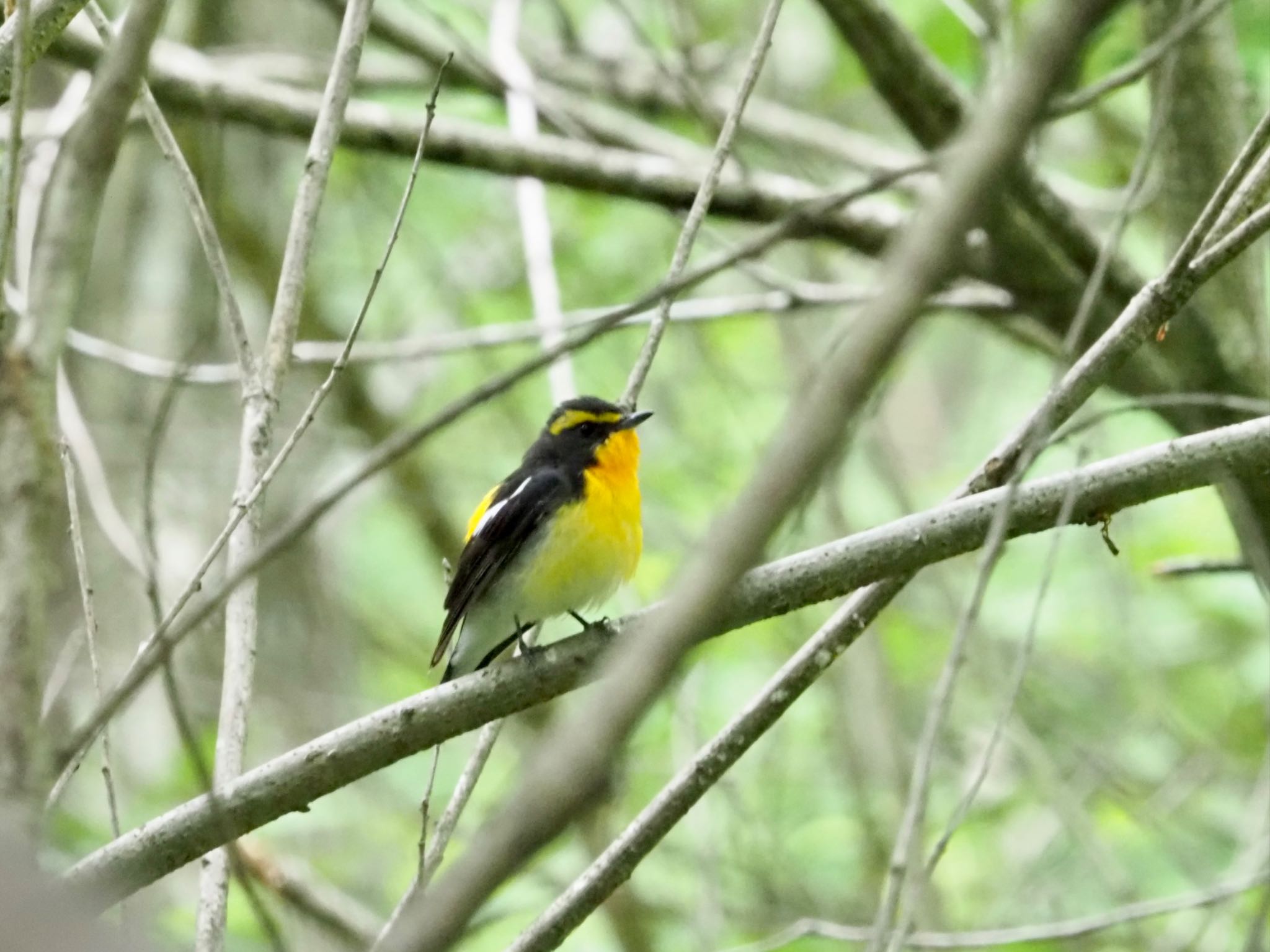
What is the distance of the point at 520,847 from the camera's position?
900 millimetres

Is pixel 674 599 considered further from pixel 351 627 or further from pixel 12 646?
pixel 351 627

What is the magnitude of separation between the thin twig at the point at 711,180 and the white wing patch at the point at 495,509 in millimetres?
945

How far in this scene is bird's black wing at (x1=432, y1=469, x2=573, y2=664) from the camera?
13.7ft

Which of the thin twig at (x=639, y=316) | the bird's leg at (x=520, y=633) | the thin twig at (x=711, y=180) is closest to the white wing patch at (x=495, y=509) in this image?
the bird's leg at (x=520, y=633)

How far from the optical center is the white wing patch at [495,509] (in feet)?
13.9

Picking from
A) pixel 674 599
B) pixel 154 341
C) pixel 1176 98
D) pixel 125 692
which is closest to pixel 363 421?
pixel 154 341

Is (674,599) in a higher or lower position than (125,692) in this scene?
lower

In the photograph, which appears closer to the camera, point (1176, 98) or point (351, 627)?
point (1176, 98)

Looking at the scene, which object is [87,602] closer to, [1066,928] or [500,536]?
[500,536]

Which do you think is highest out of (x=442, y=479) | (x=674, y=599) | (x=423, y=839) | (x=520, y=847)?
(x=442, y=479)

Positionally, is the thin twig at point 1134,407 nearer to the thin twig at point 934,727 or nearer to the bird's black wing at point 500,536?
the thin twig at point 934,727

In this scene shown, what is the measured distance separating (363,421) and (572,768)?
7001mm

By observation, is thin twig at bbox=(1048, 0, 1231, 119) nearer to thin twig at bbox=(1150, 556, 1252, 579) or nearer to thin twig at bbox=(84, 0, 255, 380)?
thin twig at bbox=(1150, 556, 1252, 579)

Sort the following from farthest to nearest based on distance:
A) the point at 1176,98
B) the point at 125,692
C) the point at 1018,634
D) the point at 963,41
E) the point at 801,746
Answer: the point at 801,746 → the point at 1018,634 → the point at 963,41 → the point at 1176,98 → the point at 125,692
